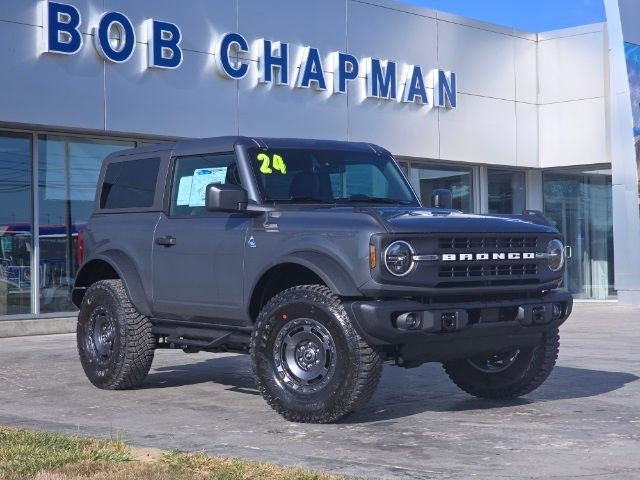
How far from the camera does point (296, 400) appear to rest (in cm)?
746

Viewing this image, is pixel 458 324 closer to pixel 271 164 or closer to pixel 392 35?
pixel 271 164

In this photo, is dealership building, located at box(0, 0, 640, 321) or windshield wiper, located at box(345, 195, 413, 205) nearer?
windshield wiper, located at box(345, 195, 413, 205)

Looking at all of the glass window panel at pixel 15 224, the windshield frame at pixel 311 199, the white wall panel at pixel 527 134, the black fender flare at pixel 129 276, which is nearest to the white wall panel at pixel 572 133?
the white wall panel at pixel 527 134

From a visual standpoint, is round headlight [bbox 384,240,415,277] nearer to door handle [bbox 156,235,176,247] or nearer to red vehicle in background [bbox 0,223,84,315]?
door handle [bbox 156,235,176,247]

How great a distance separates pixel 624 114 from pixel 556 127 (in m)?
2.59

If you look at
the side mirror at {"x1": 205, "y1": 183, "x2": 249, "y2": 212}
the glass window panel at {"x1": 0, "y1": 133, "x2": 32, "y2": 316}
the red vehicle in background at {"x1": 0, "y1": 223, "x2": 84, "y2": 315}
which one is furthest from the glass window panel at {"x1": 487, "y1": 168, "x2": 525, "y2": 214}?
the side mirror at {"x1": 205, "y1": 183, "x2": 249, "y2": 212}

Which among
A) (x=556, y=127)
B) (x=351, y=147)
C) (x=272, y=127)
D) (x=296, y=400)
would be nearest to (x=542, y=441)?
(x=296, y=400)

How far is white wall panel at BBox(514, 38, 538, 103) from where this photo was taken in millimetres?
→ 23812

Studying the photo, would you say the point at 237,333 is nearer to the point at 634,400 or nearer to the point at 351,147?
the point at 351,147

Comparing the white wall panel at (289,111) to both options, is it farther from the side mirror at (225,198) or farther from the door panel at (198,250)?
the side mirror at (225,198)

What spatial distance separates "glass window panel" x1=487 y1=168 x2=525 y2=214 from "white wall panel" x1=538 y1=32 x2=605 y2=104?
189 cm

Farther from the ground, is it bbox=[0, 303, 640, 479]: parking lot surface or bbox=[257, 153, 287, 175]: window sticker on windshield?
bbox=[257, 153, 287, 175]: window sticker on windshield

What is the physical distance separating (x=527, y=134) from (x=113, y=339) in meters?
16.4

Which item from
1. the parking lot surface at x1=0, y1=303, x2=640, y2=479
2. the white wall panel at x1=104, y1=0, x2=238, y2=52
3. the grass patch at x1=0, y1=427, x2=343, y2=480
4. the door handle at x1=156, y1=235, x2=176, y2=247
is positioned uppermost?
the white wall panel at x1=104, y1=0, x2=238, y2=52
